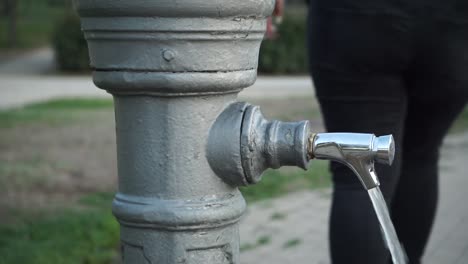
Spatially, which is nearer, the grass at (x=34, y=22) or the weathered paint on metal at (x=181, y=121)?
the weathered paint on metal at (x=181, y=121)

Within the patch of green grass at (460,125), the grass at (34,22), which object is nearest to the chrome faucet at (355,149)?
the patch of green grass at (460,125)

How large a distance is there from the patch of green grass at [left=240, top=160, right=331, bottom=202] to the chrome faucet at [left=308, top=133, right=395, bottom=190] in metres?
3.69

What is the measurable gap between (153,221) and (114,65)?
0.84 feet

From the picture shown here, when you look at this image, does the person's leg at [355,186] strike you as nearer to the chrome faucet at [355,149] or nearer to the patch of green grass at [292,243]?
the chrome faucet at [355,149]

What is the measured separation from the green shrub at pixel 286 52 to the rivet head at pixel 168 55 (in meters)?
18.1

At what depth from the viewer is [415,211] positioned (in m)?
2.62

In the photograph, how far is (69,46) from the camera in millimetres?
18938

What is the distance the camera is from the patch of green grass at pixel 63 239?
371 cm

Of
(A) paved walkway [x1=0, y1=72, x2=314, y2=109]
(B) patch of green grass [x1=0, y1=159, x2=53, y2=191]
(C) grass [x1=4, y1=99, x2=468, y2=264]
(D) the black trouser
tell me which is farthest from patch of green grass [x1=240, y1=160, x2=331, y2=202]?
(A) paved walkway [x1=0, y1=72, x2=314, y2=109]

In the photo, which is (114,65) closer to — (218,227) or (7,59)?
(218,227)

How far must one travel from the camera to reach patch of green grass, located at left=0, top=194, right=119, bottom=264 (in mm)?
3711

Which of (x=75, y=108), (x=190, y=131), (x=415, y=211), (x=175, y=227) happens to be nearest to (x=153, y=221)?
(x=175, y=227)

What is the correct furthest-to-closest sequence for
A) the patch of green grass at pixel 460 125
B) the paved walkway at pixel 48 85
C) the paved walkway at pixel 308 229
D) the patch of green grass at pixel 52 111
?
the paved walkway at pixel 48 85 → the patch of green grass at pixel 52 111 → the patch of green grass at pixel 460 125 → the paved walkway at pixel 308 229

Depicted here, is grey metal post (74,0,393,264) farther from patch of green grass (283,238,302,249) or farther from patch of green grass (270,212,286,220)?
patch of green grass (270,212,286,220)
